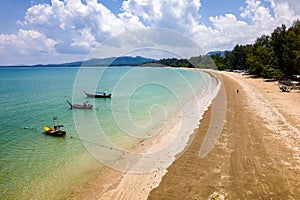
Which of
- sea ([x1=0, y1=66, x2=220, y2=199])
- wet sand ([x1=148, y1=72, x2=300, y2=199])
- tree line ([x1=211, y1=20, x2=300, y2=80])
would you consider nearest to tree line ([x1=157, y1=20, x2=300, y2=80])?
tree line ([x1=211, y1=20, x2=300, y2=80])

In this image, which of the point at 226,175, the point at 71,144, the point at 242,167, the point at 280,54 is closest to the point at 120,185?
the point at 226,175

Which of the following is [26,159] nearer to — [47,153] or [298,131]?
[47,153]

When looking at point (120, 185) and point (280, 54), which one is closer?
point (120, 185)

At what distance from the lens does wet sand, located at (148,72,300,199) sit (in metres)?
9.48

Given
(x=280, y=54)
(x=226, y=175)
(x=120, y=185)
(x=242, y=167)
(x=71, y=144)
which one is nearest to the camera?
(x=226, y=175)

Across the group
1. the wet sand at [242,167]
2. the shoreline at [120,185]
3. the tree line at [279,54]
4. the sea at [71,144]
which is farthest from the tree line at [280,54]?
the shoreline at [120,185]

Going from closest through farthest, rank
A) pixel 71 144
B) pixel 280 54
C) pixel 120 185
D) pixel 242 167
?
pixel 120 185
pixel 242 167
pixel 71 144
pixel 280 54

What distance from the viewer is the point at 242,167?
1152 cm

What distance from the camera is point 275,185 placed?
9.73 m

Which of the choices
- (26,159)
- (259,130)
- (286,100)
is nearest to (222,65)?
(286,100)

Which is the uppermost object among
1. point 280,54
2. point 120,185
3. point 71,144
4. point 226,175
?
point 280,54

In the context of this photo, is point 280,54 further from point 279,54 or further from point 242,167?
point 242,167

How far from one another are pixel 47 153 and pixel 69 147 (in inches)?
63.0

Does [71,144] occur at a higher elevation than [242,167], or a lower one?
lower
